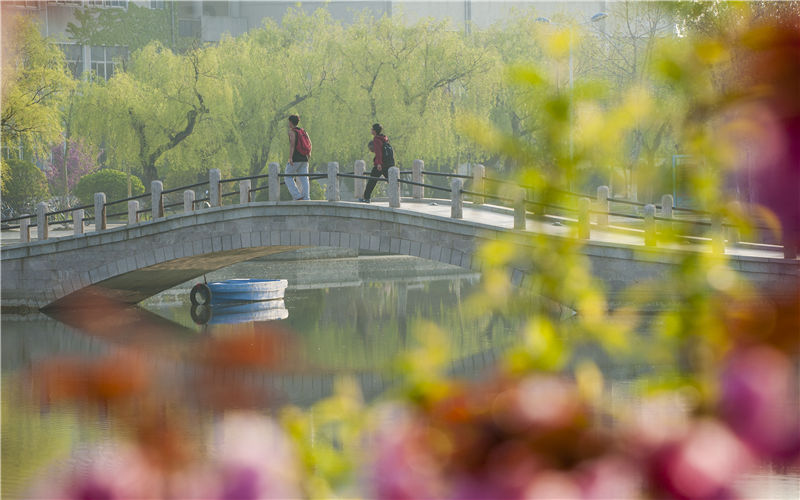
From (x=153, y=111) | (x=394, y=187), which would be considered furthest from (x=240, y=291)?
(x=153, y=111)

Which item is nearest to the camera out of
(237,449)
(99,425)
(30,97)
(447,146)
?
(237,449)

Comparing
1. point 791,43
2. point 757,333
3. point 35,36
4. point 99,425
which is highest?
point 35,36

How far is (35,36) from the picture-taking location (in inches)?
1048

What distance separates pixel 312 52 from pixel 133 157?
6587 millimetres

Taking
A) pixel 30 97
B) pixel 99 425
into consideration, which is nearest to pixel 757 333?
pixel 99 425

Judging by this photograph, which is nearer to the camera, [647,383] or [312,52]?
[647,383]

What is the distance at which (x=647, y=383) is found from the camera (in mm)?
982

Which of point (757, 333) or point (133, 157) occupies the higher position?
point (133, 157)

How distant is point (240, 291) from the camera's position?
79.9ft

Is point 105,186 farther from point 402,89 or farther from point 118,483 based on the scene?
point 118,483

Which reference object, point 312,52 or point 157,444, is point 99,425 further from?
point 312,52

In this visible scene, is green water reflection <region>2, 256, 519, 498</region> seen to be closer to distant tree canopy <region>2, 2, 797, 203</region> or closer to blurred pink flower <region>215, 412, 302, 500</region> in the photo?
distant tree canopy <region>2, 2, 797, 203</region>

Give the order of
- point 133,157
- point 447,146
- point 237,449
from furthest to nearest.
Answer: point 447,146
point 133,157
point 237,449

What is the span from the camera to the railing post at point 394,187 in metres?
19.7
